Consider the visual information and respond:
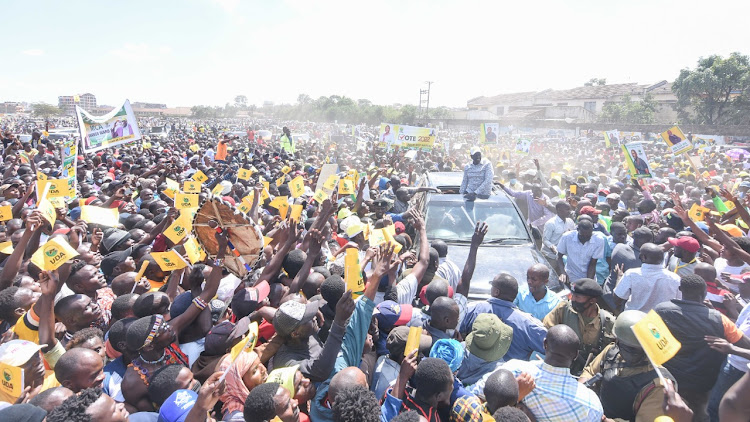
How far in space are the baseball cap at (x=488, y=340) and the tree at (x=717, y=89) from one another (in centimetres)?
4337

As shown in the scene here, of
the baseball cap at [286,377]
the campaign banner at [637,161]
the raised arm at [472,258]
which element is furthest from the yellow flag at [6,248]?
the campaign banner at [637,161]

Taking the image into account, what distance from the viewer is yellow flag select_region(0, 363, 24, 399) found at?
7.24 ft

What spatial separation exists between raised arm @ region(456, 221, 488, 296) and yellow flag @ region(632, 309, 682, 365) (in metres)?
2.12

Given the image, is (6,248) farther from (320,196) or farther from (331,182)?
(331,182)

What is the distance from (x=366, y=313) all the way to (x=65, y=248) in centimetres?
218

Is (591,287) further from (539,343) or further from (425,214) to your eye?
(425,214)

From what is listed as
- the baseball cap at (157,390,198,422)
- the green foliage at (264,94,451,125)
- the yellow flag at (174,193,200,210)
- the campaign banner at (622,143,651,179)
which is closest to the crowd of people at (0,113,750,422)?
the baseball cap at (157,390,198,422)

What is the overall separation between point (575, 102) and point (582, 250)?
211 ft

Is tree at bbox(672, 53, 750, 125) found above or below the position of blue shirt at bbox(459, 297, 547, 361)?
above

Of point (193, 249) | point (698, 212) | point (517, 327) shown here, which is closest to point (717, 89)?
point (698, 212)

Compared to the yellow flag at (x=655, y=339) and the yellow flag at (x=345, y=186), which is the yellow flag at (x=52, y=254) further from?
the yellow flag at (x=345, y=186)

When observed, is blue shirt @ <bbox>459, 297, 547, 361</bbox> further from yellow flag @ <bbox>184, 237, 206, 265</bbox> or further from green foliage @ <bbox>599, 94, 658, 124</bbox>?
green foliage @ <bbox>599, 94, 658, 124</bbox>

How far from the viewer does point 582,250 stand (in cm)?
555

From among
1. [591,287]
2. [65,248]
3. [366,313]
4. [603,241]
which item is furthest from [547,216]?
[65,248]
